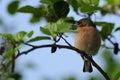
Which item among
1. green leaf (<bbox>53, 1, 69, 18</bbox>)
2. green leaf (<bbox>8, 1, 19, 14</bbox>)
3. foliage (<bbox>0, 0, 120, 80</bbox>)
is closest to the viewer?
Answer: foliage (<bbox>0, 0, 120, 80</bbox>)

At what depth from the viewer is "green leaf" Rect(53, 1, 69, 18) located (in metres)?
2.38

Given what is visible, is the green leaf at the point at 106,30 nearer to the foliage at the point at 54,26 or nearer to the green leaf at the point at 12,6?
the foliage at the point at 54,26

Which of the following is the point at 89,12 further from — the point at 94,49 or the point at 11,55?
the point at 94,49

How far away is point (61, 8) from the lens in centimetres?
238

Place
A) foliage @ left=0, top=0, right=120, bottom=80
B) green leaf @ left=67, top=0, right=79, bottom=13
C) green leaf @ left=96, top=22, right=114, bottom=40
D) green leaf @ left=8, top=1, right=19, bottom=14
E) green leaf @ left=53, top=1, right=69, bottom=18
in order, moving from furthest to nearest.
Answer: green leaf @ left=8, top=1, right=19, bottom=14 → green leaf @ left=96, top=22, right=114, bottom=40 → green leaf @ left=67, top=0, right=79, bottom=13 → green leaf @ left=53, top=1, right=69, bottom=18 → foliage @ left=0, top=0, right=120, bottom=80

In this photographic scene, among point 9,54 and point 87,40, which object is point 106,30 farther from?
point 9,54

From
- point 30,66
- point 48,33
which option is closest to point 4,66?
point 48,33

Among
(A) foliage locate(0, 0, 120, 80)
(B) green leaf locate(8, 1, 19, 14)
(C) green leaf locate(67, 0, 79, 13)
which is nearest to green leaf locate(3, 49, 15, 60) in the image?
(A) foliage locate(0, 0, 120, 80)

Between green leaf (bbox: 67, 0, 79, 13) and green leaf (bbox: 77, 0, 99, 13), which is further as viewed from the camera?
green leaf (bbox: 67, 0, 79, 13)

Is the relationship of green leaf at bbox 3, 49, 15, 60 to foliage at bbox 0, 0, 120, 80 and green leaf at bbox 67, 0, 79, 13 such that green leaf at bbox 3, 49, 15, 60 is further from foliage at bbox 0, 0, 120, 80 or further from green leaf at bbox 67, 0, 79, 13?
green leaf at bbox 67, 0, 79, 13

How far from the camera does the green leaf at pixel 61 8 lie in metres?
2.38

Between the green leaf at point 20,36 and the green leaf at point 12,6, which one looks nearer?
the green leaf at point 20,36

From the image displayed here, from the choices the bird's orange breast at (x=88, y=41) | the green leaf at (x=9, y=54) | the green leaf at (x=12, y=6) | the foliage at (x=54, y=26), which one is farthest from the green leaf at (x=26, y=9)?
the green leaf at (x=12, y=6)

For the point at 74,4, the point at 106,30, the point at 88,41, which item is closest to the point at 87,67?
the point at 88,41
